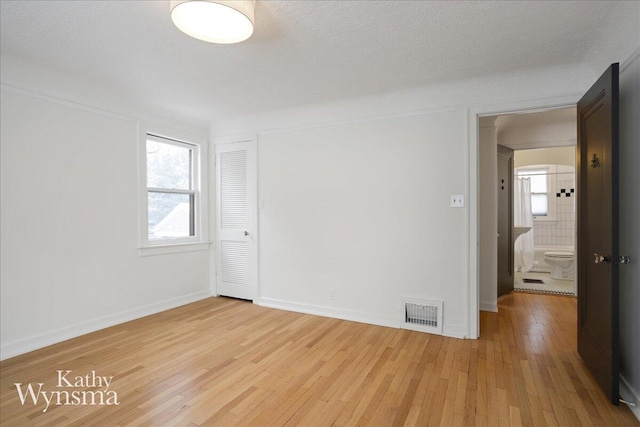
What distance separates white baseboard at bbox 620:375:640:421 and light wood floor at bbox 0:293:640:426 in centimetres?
5

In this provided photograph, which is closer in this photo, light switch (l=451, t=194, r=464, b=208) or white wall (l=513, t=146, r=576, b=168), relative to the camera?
light switch (l=451, t=194, r=464, b=208)

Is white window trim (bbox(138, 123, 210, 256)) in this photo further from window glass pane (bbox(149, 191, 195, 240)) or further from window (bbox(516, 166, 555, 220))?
window (bbox(516, 166, 555, 220))

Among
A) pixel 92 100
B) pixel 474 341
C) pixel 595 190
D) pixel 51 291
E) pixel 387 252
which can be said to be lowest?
pixel 474 341

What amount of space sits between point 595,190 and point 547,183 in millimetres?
5520

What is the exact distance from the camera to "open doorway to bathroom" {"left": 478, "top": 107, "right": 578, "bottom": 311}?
4.33 metres

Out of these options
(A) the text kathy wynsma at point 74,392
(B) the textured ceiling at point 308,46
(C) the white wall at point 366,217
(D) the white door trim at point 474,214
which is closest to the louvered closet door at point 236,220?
(C) the white wall at point 366,217

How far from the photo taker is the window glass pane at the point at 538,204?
7.18 meters

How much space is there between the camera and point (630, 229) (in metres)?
2.17

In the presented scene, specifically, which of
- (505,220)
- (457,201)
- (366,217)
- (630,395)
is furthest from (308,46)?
(505,220)

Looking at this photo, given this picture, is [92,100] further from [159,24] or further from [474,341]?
[474,341]

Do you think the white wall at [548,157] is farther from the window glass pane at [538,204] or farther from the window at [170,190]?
the window at [170,190]

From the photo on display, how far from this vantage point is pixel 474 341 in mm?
3209

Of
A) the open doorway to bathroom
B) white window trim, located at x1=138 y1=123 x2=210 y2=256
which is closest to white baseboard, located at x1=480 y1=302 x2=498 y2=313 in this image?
the open doorway to bathroom

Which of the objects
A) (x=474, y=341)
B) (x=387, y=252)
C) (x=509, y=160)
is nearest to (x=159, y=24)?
(x=387, y=252)
